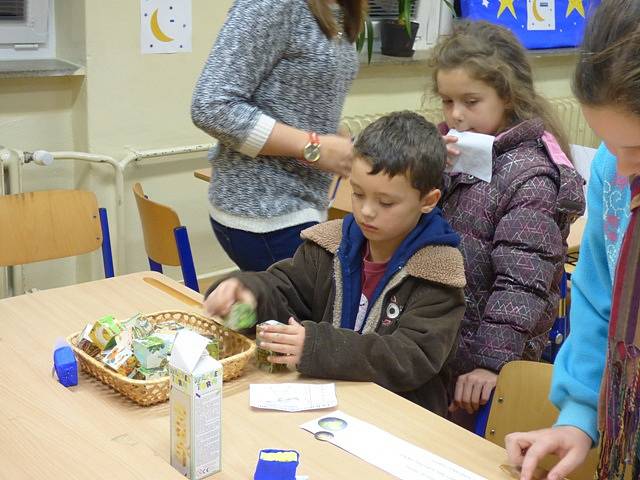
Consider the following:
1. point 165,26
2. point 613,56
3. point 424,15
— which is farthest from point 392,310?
point 424,15

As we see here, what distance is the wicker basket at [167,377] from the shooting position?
1316mm

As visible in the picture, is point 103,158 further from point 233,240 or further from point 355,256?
point 355,256

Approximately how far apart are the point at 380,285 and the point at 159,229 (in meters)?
1.06

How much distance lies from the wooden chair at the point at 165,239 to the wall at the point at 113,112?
744 millimetres

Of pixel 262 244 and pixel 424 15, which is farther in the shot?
pixel 424 15

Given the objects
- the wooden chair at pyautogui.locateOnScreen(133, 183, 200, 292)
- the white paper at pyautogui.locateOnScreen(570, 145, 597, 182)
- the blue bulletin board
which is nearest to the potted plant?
the blue bulletin board

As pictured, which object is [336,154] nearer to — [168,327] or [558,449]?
[168,327]

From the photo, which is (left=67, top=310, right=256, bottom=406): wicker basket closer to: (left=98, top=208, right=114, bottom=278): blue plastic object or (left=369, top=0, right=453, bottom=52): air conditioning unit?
(left=98, top=208, right=114, bottom=278): blue plastic object

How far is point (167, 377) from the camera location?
135cm

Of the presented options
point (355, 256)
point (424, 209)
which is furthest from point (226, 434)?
point (424, 209)

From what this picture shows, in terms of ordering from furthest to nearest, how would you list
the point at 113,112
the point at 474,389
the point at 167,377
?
1. the point at 113,112
2. the point at 474,389
3. the point at 167,377

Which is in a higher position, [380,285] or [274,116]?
[274,116]

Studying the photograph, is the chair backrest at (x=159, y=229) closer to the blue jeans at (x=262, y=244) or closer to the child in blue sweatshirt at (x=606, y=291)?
the blue jeans at (x=262, y=244)

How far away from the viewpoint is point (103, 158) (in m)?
3.11
